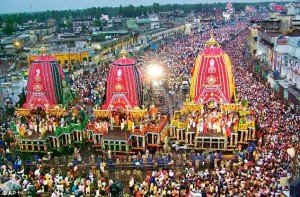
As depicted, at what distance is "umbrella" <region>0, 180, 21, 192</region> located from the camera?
63.4 feet

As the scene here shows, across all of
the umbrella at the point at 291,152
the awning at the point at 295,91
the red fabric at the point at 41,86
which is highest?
the red fabric at the point at 41,86

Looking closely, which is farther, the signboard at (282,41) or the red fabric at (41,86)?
the signboard at (282,41)

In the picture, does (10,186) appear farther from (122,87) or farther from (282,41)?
(282,41)

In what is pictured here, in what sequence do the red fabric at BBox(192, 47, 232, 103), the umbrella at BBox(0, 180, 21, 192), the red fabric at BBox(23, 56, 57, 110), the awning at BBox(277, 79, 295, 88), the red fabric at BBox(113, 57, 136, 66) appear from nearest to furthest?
the umbrella at BBox(0, 180, 21, 192) → the red fabric at BBox(192, 47, 232, 103) → the red fabric at BBox(113, 57, 136, 66) → the red fabric at BBox(23, 56, 57, 110) → the awning at BBox(277, 79, 295, 88)

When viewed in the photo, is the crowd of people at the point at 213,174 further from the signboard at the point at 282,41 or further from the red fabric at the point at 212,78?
the signboard at the point at 282,41

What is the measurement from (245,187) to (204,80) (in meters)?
11.6

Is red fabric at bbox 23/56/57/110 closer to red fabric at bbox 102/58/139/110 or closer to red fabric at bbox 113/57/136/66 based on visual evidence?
red fabric at bbox 102/58/139/110

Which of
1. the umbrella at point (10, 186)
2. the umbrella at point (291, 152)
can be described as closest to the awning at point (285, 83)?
the umbrella at point (291, 152)

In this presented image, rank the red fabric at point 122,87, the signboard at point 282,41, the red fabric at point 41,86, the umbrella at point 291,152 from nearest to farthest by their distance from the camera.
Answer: the umbrella at point 291,152 < the red fabric at point 122,87 < the red fabric at point 41,86 < the signboard at point 282,41

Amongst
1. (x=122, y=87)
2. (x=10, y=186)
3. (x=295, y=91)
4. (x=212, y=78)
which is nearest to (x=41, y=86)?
(x=122, y=87)

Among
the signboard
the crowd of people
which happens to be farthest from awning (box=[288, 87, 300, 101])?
the signboard

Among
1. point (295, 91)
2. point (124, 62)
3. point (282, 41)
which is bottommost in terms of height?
point (295, 91)

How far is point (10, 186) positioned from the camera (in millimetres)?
19453

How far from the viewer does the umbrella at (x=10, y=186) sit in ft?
63.4
